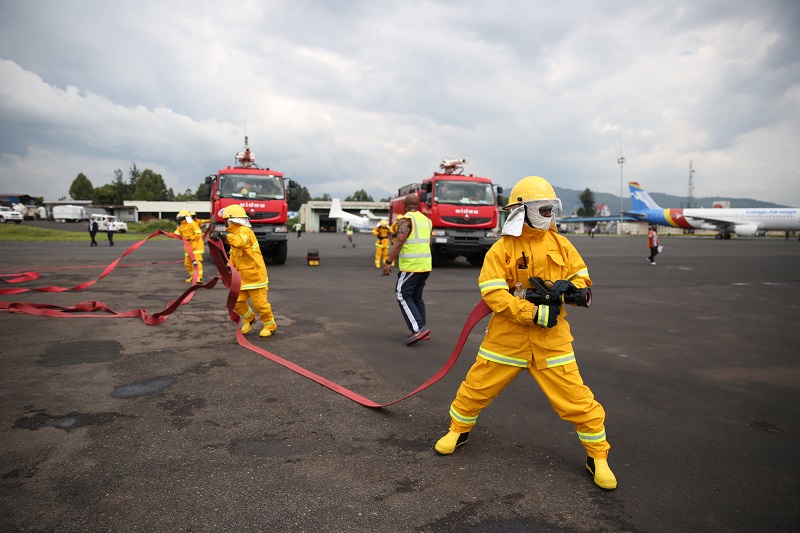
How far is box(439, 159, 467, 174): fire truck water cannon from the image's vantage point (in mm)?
17847

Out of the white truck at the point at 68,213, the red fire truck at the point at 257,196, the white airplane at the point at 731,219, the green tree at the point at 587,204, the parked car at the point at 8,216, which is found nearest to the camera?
the red fire truck at the point at 257,196

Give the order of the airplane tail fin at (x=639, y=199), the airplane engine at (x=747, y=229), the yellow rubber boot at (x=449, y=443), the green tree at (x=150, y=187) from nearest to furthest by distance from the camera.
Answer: the yellow rubber boot at (x=449, y=443) < the airplane engine at (x=747, y=229) < the airplane tail fin at (x=639, y=199) < the green tree at (x=150, y=187)

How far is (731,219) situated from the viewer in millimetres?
49719

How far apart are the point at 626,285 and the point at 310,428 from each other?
11010mm

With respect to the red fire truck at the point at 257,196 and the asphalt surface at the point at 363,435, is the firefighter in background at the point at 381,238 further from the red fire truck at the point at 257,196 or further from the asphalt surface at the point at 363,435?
the asphalt surface at the point at 363,435

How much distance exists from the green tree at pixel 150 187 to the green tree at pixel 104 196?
18.7ft

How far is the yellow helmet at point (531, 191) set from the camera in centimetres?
312

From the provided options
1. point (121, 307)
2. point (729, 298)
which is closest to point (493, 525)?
point (121, 307)

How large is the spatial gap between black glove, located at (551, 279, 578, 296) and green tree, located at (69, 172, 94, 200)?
119947 millimetres

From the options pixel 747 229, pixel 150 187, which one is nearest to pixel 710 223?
pixel 747 229

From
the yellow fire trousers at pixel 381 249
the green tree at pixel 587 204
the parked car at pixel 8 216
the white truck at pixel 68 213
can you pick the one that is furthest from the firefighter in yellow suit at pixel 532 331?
the green tree at pixel 587 204

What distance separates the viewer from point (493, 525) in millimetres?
2449

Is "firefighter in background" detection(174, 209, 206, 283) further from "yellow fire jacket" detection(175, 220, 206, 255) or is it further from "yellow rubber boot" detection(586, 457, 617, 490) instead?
"yellow rubber boot" detection(586, 457, 617, 490)

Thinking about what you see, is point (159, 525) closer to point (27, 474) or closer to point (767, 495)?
point (27, 474)
